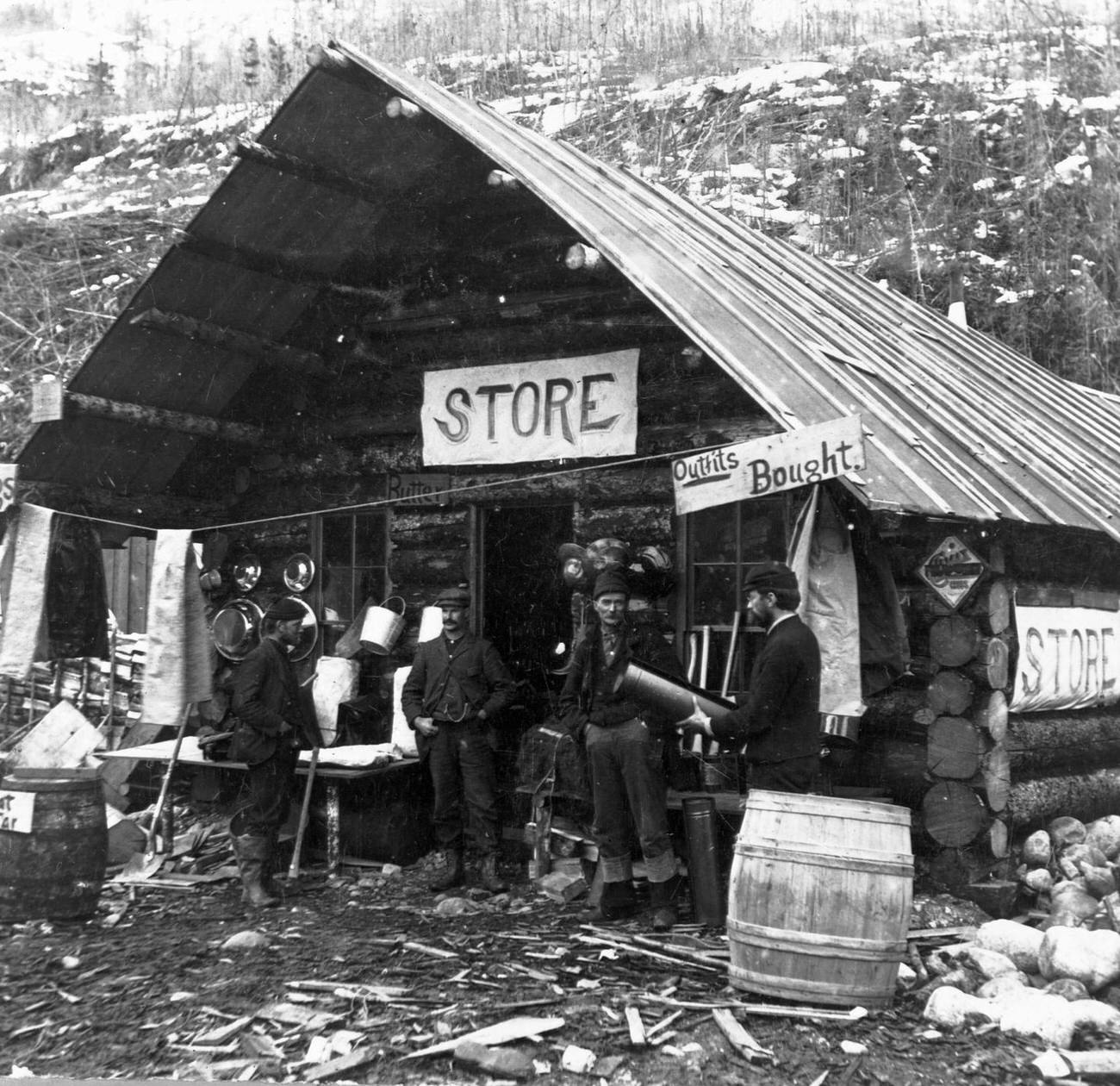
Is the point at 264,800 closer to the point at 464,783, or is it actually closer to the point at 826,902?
the point at 464,783

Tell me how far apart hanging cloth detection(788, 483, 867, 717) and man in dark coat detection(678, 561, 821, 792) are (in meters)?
0.47

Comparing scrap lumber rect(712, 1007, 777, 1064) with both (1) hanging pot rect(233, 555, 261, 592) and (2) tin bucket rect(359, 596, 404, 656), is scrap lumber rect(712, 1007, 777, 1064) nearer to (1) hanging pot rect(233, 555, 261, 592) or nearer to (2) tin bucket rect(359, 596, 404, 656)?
(2) tin bucket rect(359, 596, 404, 656)

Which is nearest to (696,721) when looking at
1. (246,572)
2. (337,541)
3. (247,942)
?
(247,942)

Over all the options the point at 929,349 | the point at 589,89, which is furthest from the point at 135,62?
the point at 929,349

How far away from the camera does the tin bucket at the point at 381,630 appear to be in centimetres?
1044

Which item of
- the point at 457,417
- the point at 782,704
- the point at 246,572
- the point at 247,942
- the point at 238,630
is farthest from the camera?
the point at 246,572

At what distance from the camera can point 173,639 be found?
344 inches

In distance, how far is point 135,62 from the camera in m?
17.2

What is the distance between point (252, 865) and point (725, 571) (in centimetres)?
386

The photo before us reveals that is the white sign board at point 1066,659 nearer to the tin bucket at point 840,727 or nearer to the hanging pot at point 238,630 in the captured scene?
the tin bucket at point 840,727

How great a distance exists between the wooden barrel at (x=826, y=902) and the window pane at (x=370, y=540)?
19.1 feet

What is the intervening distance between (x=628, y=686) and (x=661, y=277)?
256 cm

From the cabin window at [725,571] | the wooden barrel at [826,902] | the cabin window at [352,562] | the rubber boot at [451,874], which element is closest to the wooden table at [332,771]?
the rubber boot at [451,874]

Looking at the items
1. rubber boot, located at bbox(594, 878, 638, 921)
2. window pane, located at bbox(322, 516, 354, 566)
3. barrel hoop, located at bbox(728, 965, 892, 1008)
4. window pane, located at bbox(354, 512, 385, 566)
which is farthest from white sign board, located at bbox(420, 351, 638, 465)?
barrel hoop, located at bbox(728, 965, 892, 1008)
